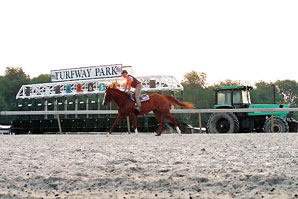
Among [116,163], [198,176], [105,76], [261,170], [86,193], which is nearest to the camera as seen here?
[86,193]

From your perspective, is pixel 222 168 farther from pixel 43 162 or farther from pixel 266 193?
pixel 43 162

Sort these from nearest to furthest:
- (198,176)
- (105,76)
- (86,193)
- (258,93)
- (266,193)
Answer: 1. (266,193)
2. (86,193)
3. (198,176)
4. (105,76)
5. (258,93)

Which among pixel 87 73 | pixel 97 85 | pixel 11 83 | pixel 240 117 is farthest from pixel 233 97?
pixel 11 83

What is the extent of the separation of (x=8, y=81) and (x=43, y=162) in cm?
7212

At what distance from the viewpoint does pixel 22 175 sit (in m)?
5.71

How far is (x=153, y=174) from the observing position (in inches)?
215

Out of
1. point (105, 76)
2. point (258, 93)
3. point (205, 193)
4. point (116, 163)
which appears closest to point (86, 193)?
point (205, 193)

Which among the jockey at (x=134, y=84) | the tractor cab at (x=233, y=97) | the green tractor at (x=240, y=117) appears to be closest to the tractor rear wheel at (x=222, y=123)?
the green tractor at (x=240, y=117)

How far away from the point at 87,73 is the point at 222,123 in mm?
12348

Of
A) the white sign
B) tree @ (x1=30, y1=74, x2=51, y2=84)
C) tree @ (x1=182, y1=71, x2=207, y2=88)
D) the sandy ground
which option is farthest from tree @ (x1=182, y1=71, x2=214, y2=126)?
the sandy ground

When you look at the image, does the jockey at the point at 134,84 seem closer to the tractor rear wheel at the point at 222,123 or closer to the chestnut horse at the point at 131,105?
the chestnut horse at the point at 131,105

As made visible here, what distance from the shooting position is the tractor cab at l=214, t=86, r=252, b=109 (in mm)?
18547

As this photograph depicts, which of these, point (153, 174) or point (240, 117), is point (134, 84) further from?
point (153, 174)

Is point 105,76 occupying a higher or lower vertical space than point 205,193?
higher
